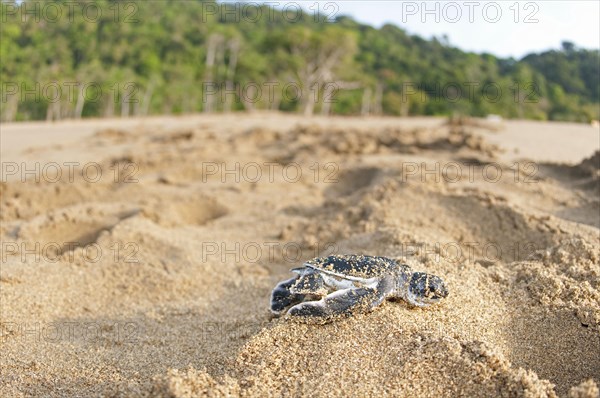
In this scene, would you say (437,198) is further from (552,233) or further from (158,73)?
(158,73)

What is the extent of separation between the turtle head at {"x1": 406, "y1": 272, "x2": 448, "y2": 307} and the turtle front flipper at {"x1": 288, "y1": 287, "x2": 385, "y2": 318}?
0.47 ft

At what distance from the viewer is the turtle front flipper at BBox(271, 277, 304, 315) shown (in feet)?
7.56

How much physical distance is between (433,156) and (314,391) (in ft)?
14.4

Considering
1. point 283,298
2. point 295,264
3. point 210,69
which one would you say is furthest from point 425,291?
point 210,69

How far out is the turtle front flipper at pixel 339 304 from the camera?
2133mm

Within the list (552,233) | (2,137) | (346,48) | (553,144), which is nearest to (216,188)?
(552,233)

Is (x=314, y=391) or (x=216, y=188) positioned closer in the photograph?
(x=314, y=391)

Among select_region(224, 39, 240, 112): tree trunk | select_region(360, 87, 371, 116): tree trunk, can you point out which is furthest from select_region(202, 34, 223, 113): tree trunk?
select_region(360, 87, 371, 116): tree trunk

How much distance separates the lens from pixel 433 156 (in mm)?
5801

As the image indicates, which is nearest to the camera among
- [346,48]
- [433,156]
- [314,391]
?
[314,391]

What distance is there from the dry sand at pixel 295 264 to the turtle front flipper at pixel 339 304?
49mm

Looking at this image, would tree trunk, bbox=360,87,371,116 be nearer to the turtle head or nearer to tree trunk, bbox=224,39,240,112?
tree trunk, bbox=224,39,240,112

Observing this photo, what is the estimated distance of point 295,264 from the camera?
11.6ft

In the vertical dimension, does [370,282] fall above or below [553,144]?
below
